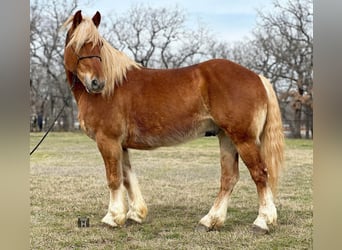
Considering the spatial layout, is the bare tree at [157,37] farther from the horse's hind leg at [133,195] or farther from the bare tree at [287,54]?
the horse's hind leg at [133,195]

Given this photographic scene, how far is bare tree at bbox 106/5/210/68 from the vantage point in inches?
61.1

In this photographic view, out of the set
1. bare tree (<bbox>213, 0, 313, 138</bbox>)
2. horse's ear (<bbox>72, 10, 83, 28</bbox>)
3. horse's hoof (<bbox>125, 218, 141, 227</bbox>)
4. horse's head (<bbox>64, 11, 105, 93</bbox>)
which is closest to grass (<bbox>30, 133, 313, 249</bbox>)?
horse's hoof (<bbox>125, 218, 141, 227</bbox>)

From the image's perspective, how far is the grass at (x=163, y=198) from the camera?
1.52 metres

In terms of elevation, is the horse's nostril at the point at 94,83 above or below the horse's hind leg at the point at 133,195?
above

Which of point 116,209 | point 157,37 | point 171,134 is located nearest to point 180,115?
point 171,134

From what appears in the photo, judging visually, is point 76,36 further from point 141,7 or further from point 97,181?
point 97,181

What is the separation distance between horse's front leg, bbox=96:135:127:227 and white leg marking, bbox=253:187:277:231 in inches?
19.2

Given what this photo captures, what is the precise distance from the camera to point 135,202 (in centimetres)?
160

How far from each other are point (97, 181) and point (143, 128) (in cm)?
27

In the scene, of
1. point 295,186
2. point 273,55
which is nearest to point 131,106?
point 273,55

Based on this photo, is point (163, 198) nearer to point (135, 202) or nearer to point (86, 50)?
point (135, 202)

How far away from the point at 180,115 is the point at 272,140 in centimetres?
34

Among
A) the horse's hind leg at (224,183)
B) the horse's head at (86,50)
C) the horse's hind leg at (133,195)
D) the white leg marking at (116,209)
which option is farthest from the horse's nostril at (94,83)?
the horse's hind leg at (224,183)
